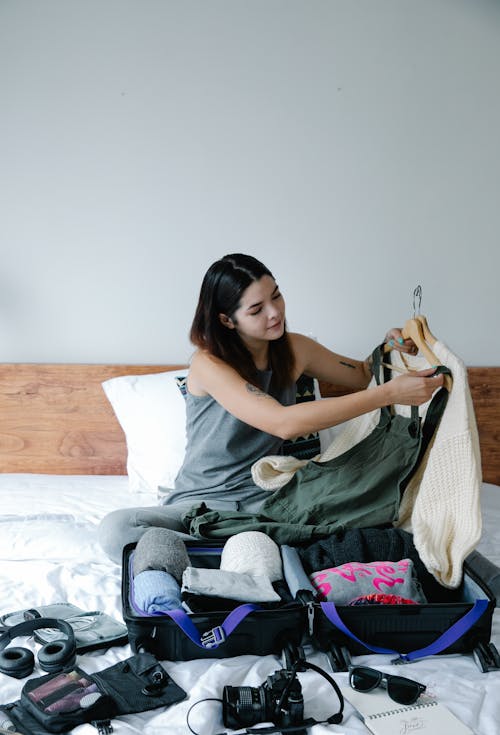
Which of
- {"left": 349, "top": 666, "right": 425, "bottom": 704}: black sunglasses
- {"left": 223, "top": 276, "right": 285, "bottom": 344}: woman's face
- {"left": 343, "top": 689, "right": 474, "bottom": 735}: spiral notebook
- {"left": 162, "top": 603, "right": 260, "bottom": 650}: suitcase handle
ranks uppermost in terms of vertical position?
{"left": 223, "top": 276, "right": 285, "bottom": 344}: woman's face

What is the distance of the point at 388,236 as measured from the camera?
94.1 inches

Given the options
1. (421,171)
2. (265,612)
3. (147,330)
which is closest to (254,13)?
(421,171)

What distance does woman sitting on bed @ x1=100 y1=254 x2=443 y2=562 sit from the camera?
1673 millimetres

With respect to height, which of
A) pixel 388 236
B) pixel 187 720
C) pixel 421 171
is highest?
pixel 421 171

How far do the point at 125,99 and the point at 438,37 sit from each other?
105cm

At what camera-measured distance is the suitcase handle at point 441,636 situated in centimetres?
126

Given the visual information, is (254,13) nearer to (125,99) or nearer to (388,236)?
(125,99)

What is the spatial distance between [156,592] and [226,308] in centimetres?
80

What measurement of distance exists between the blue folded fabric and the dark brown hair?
0.66 m

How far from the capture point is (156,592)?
1297mm

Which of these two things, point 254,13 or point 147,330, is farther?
point 147,330

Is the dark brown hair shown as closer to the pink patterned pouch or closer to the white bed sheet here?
the white bed sheet

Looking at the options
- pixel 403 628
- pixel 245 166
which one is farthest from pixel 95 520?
pixel 245 166

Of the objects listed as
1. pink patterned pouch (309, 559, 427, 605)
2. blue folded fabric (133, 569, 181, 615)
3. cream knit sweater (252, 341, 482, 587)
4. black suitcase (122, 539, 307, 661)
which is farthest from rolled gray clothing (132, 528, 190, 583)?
cream knit sweater (252, 341, 482, 587)
